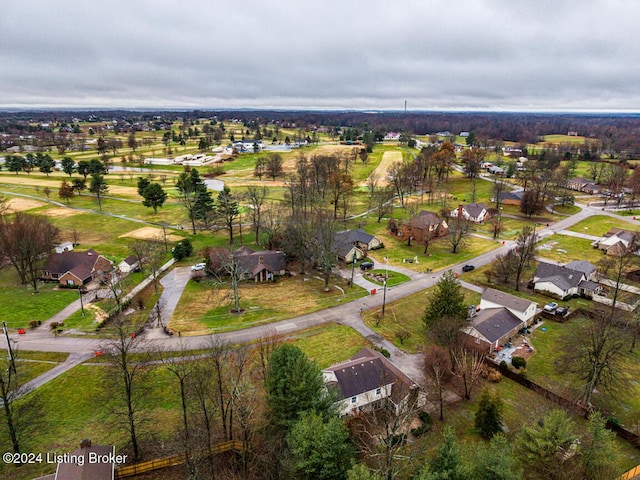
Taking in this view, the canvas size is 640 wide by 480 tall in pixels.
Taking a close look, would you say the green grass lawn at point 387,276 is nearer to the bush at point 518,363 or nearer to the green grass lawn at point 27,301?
the bush at point 518,363

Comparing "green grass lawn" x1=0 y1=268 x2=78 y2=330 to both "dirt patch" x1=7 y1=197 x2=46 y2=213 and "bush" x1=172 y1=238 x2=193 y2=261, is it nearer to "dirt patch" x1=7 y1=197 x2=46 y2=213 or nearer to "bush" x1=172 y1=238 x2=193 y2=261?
"bush" x1=172 y1=238 x2=193 y2=261

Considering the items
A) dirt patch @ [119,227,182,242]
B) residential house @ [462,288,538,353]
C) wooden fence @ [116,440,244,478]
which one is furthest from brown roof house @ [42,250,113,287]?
residential house @ [462,288,538,353]

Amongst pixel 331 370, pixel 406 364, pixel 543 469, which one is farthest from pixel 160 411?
pixel 543 469

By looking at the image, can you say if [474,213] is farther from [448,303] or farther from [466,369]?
[466,369]

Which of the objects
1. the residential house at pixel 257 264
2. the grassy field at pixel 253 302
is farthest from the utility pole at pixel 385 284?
the residential house at pixel 257 264

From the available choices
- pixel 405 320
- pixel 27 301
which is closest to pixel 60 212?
pixel 27 301
